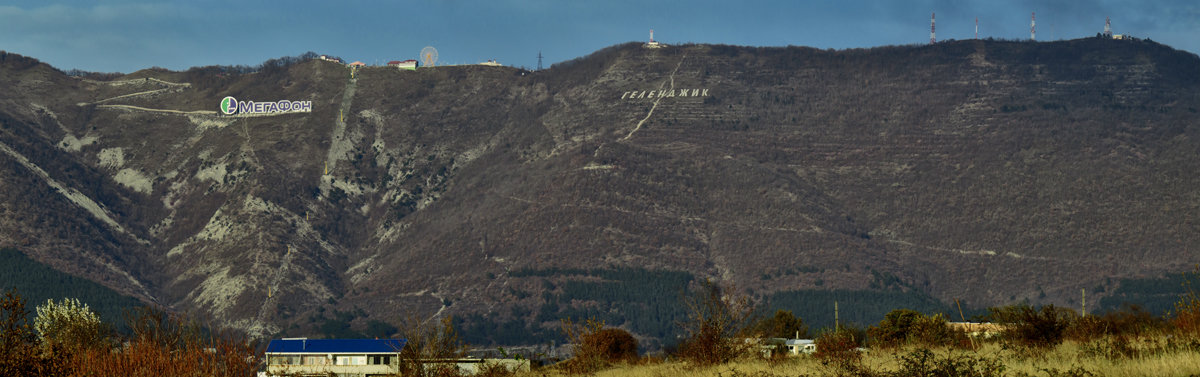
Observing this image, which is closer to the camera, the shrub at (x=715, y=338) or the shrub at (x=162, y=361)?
the shrub at (x=162, y=361)

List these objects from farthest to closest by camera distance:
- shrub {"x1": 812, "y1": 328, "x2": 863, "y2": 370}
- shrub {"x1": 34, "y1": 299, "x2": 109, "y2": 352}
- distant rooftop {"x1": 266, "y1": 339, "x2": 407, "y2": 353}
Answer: distant rooftop {"x1": 266, "y1": 339, "x2": 407, "y2": 353} < shrub {"x1": 34, "y1": 299, "x2": 109, "y2": 352} < shrub {"x1": 812, "y1": 328, "x2": 863, "y2": 370}

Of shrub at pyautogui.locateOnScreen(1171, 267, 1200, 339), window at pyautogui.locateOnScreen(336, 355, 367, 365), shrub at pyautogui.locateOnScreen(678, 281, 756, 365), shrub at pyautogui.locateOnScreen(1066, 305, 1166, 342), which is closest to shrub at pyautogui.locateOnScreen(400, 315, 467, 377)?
Result: shrub at pyautogui.locateOnScreen(678, 281, 756, 365)

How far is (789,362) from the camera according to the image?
137ft

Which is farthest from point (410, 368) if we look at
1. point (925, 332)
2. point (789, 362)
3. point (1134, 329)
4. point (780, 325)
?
point (780, 325)

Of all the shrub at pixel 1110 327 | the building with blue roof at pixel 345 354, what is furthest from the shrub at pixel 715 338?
the building with blue roof at pixel 345 354

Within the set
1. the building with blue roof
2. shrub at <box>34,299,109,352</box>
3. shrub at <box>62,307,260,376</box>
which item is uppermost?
shrub at <box>62,307,260,376</box>

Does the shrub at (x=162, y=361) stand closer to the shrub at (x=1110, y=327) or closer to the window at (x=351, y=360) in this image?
the shrub at (x=1110, y=327)

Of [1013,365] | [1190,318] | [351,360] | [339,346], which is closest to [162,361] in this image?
[1013,365]

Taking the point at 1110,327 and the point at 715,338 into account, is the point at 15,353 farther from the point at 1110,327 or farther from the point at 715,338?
the point at 1110,327

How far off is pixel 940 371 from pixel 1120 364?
379cm

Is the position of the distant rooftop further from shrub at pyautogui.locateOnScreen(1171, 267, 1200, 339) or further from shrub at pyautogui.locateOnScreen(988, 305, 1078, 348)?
shrub at pyautogui.locateOnScreen(1171, 267, 1200, 339)

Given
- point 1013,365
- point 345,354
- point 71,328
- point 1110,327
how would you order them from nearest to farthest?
point 1013,365
point 1110,327
point 71,328
point 345,354

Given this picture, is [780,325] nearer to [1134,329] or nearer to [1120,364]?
[1134,329]

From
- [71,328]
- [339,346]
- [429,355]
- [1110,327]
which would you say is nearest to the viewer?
[1110,327]
